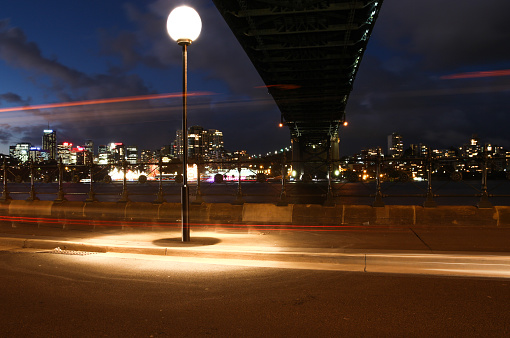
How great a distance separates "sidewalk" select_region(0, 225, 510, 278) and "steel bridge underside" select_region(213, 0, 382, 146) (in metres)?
13.0

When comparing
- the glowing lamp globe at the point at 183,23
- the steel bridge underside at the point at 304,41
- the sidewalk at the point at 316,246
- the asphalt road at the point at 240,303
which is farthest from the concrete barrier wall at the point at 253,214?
the steel bridge underside at the point at 304,41

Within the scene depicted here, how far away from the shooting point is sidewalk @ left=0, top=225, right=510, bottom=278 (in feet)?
23.6

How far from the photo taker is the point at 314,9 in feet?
65.8

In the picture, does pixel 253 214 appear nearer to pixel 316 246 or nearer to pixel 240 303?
pixel 316 246

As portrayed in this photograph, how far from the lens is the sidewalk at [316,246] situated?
7203 millimetres

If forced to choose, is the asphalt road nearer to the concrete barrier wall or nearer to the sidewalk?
the sidewalk

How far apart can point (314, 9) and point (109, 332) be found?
1903 cm

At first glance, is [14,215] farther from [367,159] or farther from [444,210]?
[444,210]

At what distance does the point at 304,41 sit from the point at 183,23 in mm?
17515

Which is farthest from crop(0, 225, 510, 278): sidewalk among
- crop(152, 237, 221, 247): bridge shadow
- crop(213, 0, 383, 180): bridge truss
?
crop(213, 0, 383, 180): bridge truss

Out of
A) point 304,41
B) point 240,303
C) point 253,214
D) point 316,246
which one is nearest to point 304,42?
point 304,41

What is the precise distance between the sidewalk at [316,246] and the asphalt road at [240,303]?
0.66m

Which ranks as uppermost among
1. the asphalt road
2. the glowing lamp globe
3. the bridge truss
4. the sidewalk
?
the bridge truss

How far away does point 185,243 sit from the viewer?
8930mm
